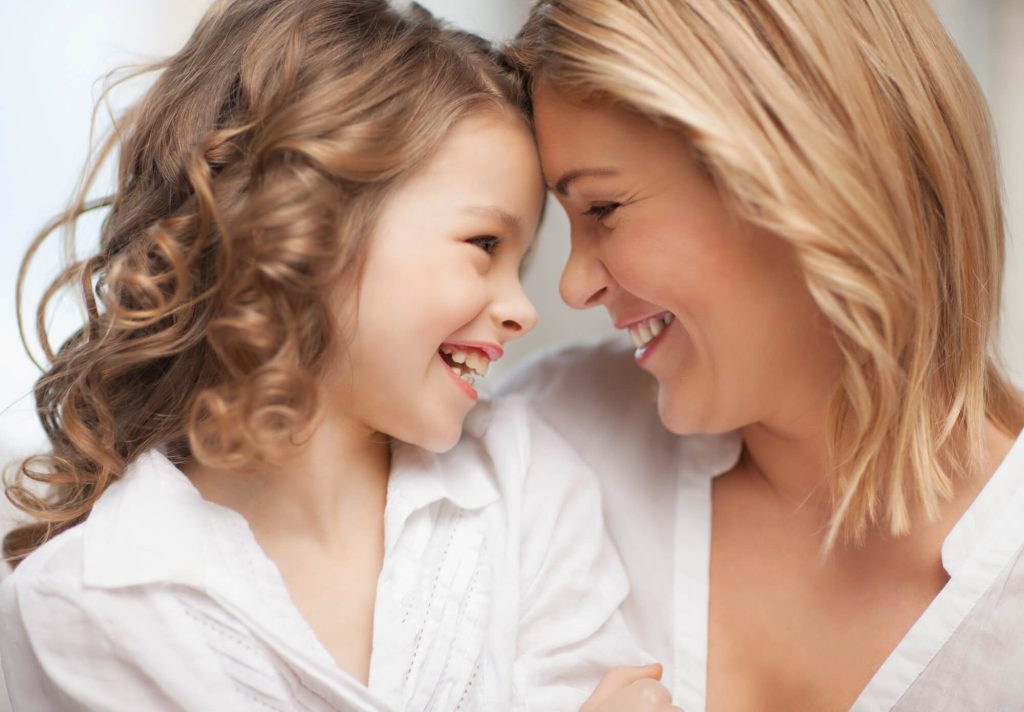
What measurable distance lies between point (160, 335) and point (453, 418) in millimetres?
369

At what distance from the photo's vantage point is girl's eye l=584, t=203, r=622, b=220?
50.0 inches

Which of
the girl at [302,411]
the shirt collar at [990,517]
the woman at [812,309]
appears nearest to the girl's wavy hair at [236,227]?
the girl at [302,411]

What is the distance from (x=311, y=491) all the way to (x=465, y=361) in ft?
0.86

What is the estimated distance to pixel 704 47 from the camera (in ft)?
3.74

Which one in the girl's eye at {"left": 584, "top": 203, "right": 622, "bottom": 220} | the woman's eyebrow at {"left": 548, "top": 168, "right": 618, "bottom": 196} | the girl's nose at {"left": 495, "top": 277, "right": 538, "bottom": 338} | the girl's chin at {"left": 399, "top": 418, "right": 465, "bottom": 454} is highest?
the woman's eyebrow at {"left": 548, "top": 168, "right": 618, "bottom": 196}

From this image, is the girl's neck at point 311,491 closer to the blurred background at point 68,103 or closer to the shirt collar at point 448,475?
the shirt collar at point 448,475

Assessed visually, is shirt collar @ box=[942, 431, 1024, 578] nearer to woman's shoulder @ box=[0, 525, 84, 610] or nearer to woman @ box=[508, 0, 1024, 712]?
woman @ box=[508, 0, 1024, 712]

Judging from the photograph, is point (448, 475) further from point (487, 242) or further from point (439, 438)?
point (487, 242)

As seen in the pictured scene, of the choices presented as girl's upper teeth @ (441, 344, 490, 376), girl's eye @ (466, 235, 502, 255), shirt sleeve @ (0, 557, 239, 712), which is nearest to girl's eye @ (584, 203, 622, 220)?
girl's eye @ (466, 235, 502, 255)

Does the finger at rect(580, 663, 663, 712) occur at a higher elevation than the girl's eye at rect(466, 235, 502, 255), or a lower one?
lower

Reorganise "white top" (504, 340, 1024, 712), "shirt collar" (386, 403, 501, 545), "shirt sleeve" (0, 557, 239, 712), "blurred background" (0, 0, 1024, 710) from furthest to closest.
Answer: "blurred background" (0, 0, 1024, 710) < "shirt collar" (386, 403, 501, 545) < "white top" (504, 340, 1024, 712) < "shirt sleeve" (0, 557, 239, 712)

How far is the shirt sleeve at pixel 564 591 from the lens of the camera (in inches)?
49.7

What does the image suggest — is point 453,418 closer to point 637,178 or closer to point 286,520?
point 286,520

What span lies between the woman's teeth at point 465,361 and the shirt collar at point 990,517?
0.63 m
